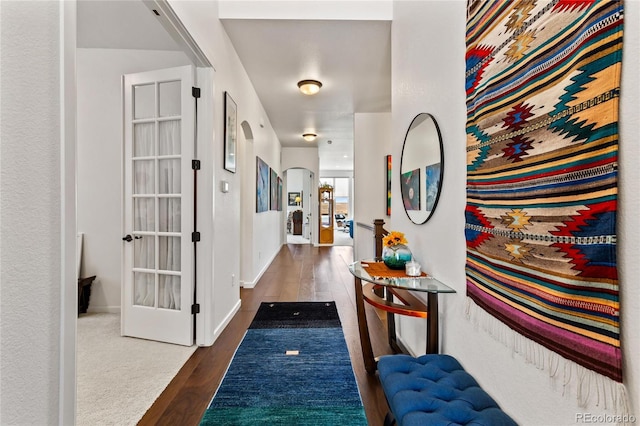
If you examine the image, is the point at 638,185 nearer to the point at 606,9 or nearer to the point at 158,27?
the point at 606,9

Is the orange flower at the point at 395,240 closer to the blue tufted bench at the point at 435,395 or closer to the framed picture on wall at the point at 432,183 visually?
the framed picture on wall at the point at 432,183

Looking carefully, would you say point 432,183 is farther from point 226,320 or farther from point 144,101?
point 144,101

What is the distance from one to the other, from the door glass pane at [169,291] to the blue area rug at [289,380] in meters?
0.69

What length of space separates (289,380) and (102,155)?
123 inches

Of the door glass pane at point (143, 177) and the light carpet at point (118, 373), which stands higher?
the door glass pane at point (143, 177)

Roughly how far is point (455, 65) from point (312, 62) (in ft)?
7.66

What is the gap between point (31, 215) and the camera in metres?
0.96

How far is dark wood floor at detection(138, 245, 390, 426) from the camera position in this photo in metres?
1.76

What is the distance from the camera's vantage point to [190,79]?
2533 mm

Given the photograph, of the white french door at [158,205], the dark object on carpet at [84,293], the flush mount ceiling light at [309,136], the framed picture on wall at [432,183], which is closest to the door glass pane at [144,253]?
the white french door at [158,205]

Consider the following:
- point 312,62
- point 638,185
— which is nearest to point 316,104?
point 312,62

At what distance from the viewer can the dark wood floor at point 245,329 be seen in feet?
5.78

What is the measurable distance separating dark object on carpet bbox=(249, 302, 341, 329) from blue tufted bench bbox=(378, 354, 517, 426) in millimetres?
1676

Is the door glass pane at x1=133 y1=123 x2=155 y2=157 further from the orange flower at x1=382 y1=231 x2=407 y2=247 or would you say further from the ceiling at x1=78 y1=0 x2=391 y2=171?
the orange flower at x1=382 y1=231 x2=407 y2=247
